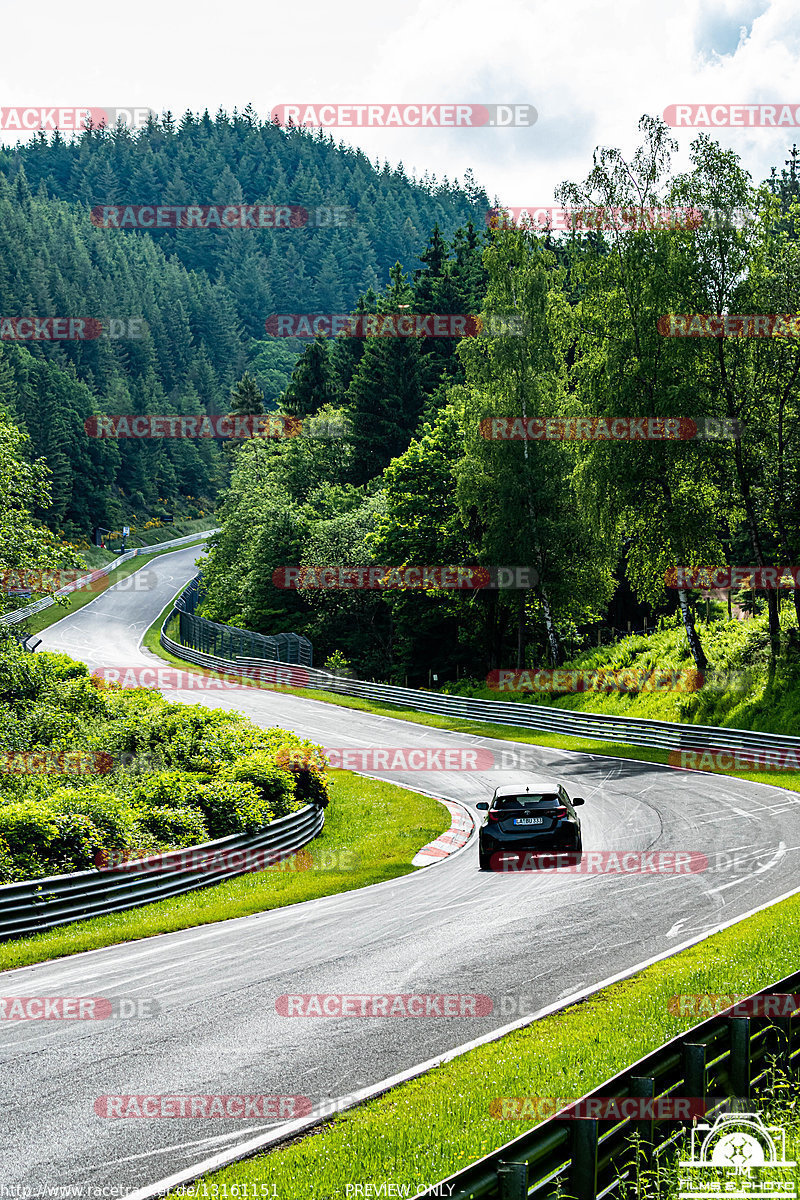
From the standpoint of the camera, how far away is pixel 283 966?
477 inches

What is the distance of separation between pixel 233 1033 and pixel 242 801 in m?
12.5

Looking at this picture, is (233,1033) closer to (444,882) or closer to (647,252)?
(444,882)

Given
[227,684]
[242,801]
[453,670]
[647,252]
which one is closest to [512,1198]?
[242,801]

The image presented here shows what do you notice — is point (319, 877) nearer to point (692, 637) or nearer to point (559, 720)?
point (559, 720)

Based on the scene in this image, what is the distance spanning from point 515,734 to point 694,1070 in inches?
1270

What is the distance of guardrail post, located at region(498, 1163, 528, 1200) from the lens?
5.07 meters
